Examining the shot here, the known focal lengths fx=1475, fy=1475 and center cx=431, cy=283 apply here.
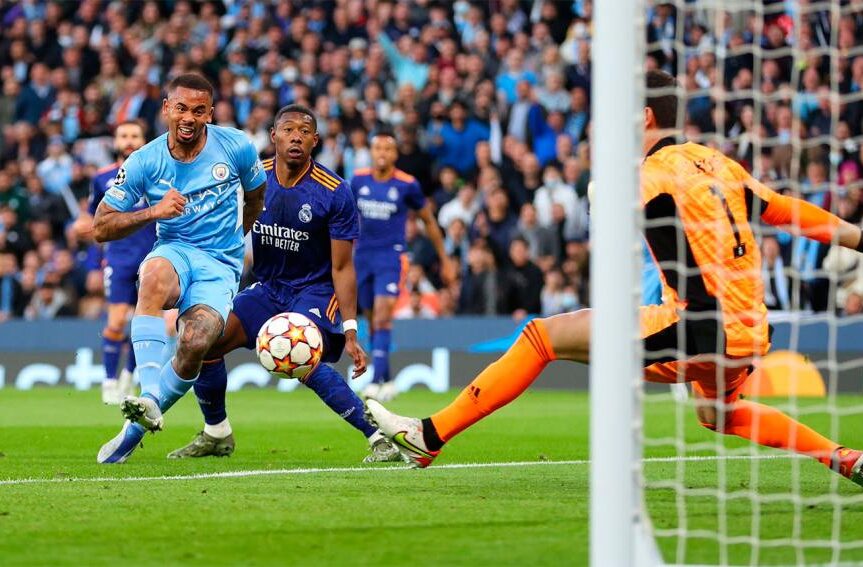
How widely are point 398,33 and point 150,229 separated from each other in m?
8.66

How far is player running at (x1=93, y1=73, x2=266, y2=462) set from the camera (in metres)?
8.08

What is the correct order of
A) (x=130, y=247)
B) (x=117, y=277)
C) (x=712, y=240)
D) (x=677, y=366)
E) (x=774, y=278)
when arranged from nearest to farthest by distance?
(x=712, y=240)
(x=677, y=366)
(x=130, y=247)
(x=117, y=277)
(x=774, y=278)

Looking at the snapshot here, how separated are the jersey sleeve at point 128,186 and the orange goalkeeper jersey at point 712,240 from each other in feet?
10.00

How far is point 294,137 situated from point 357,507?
3.40 meters

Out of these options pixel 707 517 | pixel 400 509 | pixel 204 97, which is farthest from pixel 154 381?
pixel 707 517

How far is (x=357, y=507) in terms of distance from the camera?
244 inches

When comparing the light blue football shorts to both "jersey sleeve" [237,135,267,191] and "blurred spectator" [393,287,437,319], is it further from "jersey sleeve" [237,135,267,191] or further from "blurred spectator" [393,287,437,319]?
"blurred spectator" [393,287,437,319]

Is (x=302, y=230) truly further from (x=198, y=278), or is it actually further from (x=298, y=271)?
(x=198, y=278)

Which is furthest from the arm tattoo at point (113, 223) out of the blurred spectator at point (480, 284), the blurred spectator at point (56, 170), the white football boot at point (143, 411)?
the blurred spectator at point (56, 170)

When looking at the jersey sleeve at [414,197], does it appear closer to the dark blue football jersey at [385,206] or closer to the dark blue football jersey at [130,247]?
the dark blue football jersey at [385,206]

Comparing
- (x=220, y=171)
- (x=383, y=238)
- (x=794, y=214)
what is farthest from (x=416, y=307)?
(x=794, y=214)

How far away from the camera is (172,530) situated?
5.52 metres

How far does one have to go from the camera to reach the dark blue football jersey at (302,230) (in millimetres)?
8984

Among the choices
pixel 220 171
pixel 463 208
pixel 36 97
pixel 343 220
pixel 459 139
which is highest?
pixel 36 97
